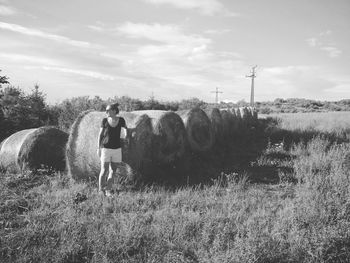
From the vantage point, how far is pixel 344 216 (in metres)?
5.38

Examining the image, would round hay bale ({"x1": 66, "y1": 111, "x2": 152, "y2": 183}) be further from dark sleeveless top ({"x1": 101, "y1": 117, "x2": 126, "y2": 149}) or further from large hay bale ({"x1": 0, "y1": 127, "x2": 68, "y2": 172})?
large hay bale ({"x1": 0, "y1": 127, "x2": 68, "y2": 172})

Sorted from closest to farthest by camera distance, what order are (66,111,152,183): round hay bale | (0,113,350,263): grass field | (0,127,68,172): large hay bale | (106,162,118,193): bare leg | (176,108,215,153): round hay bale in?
(0,113,350,263): grass field < (106,162,118,193): bare leg < (66,111,152,183): round hay bale < (0,127,68,172): large hay bale < (176,108,215,153): round hay bale

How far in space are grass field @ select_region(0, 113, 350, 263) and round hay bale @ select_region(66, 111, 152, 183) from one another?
0.47 metres

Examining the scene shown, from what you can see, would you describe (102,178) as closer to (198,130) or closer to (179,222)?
(179,222)

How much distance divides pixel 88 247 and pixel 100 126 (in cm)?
382

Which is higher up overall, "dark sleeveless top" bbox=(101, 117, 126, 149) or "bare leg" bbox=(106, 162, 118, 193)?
"dark sleeveless top" bbox=(101, 117, 126, 149)

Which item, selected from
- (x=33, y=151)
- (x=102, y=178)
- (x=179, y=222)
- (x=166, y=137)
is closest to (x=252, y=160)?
(x=166, y=137)

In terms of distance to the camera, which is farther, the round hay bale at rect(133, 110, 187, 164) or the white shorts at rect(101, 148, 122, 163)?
the round hay bale at rect(133, 110, 187, 164)

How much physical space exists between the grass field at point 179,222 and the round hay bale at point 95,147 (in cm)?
47

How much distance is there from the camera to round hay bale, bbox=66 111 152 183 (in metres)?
7.50

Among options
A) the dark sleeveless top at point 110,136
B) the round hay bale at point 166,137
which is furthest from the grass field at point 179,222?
the round hay bale at point 166,137

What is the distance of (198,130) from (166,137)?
2.46 meters

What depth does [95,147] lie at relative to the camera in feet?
25.3

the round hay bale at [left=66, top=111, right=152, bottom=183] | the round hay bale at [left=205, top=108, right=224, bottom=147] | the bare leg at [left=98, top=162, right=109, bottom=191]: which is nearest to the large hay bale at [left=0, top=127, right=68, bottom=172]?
the round hay bale at [left=66, top=111, right=152, bottom=183]
